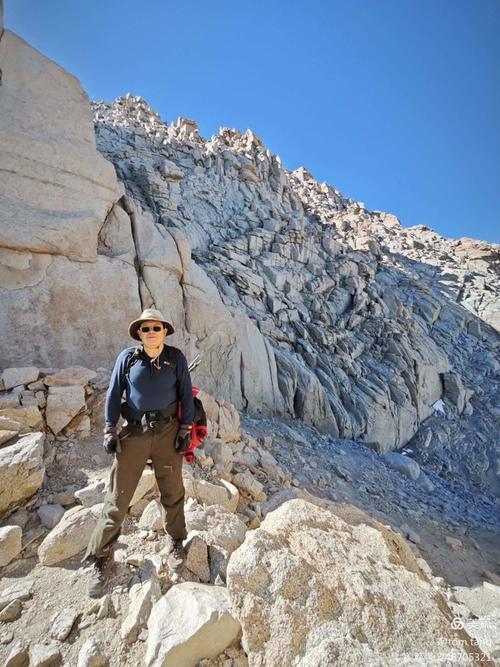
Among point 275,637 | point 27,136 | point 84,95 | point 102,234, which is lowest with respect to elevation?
point 275,637

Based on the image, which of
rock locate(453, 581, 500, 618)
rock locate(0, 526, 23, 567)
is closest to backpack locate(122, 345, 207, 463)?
rock locate(0, 526, 23, 567)

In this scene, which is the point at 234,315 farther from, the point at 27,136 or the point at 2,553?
the point at 2,553

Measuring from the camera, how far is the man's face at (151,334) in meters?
3.56

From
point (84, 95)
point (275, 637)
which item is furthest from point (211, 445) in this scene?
point (84, 95)

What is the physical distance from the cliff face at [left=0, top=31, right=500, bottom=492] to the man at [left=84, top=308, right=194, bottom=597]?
17.9 feet

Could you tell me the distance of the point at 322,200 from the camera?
4819 cm

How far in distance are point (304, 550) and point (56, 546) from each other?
279 cm

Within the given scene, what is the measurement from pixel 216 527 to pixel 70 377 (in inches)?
171

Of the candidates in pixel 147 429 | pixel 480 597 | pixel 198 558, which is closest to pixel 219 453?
pixel 198 558

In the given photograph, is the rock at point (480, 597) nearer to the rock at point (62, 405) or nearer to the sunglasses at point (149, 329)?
the sunglasses at point (149, 329)

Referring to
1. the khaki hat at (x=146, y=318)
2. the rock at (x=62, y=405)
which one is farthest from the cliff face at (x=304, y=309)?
the khaki hat at (x=146, y=318)

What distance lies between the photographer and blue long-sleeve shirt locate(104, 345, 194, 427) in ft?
11.5

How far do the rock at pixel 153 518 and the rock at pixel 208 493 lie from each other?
2.17 ft

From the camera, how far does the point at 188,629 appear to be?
8.29 feet
